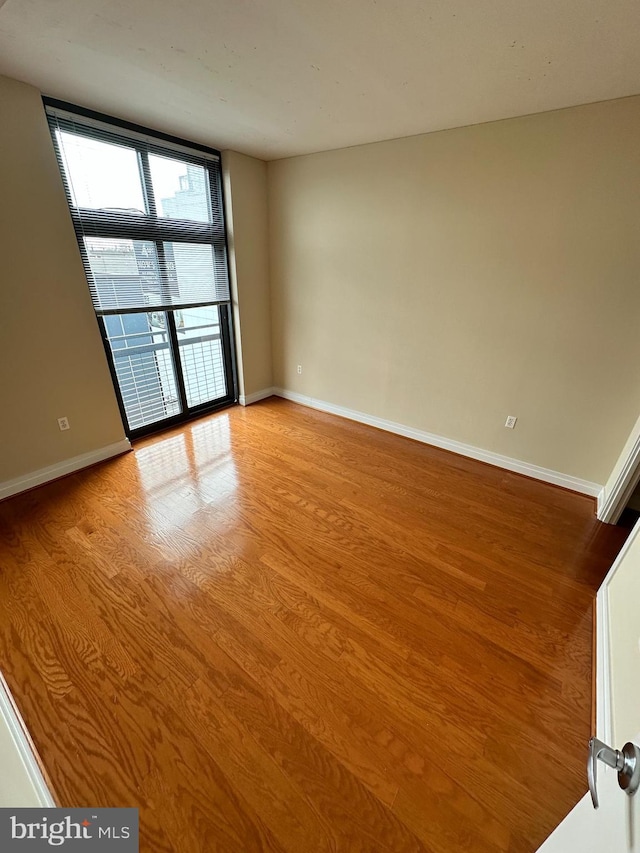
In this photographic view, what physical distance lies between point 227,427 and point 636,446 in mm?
3150

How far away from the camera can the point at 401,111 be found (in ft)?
6.68

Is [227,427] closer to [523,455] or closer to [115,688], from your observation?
[115,688]

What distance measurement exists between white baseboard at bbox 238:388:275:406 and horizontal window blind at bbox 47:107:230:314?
1.12 m

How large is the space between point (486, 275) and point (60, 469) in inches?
139

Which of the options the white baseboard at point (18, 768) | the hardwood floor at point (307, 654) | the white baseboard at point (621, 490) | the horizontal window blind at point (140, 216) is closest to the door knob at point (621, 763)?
the hardwood floor at point (307, 654)

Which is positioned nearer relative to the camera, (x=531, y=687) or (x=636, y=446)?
(x=531, y=687)

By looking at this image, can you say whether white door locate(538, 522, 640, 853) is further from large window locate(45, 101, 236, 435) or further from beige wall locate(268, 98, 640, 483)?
large window locate(45, 101, 236, 435)

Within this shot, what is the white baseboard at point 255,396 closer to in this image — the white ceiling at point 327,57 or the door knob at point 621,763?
the white ceiling at point 327,57

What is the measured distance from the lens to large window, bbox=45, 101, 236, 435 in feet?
7.46

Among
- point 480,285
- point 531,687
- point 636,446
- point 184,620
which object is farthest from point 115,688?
point 480,285

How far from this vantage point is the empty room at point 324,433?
1.10 metres

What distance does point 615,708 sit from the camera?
1150 millimetres

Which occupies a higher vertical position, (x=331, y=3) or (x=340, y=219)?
(x=331, y=3)

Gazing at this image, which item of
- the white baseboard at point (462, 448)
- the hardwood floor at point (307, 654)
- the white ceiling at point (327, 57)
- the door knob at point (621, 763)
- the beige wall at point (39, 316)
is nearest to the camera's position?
the door knob at point (621, 763)
